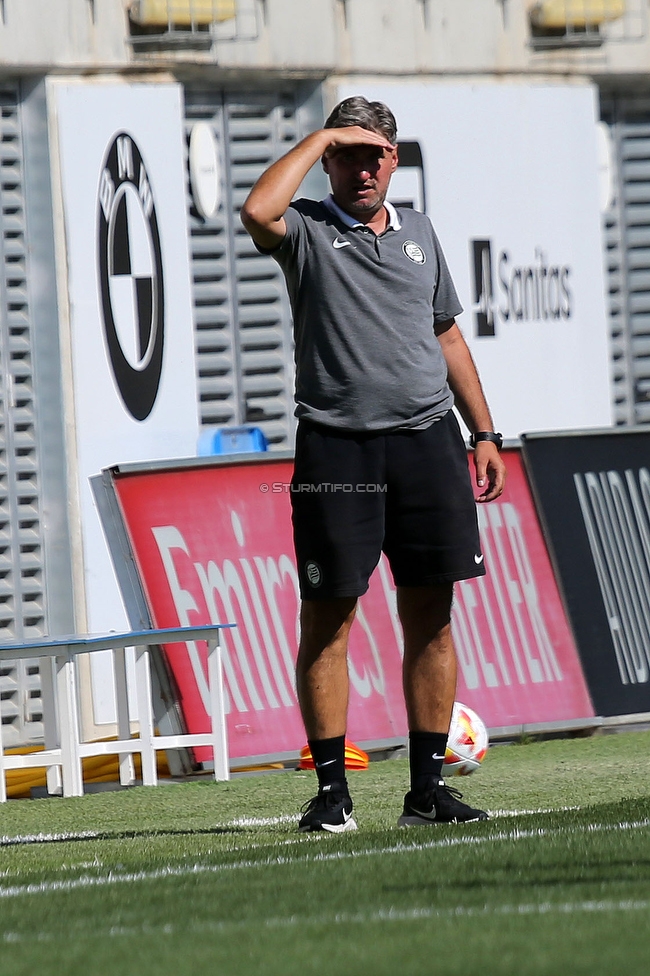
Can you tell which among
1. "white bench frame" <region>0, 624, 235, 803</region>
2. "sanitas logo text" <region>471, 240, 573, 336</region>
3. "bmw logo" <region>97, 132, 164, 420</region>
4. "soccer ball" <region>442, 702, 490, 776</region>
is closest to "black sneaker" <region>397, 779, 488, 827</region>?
"soccer ball" <region>442, 702, 490, 776</region>

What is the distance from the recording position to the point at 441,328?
587 cm

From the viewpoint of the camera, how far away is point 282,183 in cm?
536

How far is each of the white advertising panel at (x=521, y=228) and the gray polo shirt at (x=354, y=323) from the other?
8.19 metres

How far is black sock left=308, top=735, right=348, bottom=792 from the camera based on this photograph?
5496mm

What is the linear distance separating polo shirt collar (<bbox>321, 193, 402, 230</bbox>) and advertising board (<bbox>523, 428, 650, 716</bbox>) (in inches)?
157

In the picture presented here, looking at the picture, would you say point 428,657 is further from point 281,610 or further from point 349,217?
point 281,610

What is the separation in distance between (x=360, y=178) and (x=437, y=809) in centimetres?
174

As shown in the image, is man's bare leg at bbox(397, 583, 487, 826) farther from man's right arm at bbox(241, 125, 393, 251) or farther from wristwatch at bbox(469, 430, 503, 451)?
man's right arm at bbox(241, 125, 393, 251)

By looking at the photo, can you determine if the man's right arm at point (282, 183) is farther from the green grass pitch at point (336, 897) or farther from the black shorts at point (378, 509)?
the green grass pitch at point (336, 897)

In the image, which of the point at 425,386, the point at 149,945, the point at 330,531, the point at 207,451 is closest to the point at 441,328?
the point at 425,386

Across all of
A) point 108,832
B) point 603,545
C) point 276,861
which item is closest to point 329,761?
point 276,861

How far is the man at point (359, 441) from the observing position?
5469mm

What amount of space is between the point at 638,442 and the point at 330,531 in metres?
4.62

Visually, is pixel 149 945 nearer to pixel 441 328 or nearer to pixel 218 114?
pixel 441 328
